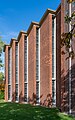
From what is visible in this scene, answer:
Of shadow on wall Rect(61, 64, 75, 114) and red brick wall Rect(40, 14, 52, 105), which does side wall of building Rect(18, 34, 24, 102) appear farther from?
shadow on wall Rect(61, 64, 75, 114)

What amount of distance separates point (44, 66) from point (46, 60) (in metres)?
0.79

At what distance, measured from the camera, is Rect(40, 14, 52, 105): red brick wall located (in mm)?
22219

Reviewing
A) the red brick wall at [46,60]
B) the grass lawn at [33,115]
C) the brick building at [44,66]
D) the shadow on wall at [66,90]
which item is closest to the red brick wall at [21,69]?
the brick building at [44,66]

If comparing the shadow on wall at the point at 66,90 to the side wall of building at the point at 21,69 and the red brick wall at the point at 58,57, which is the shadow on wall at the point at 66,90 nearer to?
the red brick wall at the point at 58,57

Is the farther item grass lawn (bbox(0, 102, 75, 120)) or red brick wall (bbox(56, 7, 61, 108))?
red brick wall (bbox(56, 7, 61, 108))

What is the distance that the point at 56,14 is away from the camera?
22234mm

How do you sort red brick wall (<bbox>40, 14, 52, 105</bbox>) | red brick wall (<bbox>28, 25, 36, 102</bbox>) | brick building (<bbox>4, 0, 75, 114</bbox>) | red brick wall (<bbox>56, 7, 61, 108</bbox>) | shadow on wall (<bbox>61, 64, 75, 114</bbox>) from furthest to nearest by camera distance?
red brick wall (<bbox>28, 25, 36, 102</bbox>) < red brick wall (<bbox>40, 14, 52, 105</bbox>) < red brick wall (<bbox>56, 7, 61, 108</bbox>) < brick building (<bbox>4, 0, 75, 114</bbox>) < shadow on wall (<bbox>61, 64, 75, 114</bbox>)

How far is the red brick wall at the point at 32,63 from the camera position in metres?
26.2

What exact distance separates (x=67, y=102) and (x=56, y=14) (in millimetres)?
8287

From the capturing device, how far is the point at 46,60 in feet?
75.8

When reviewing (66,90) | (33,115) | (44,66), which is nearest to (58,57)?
(44,66)

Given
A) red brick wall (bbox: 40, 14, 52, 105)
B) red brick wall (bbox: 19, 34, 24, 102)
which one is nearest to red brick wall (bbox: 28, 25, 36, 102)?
red brick wall (bbox: 40, 14, 52, 105)

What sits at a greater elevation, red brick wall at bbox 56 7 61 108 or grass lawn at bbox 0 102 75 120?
red brick wall at bbox 56 7 61 108

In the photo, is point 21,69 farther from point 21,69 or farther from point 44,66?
point 44,66
